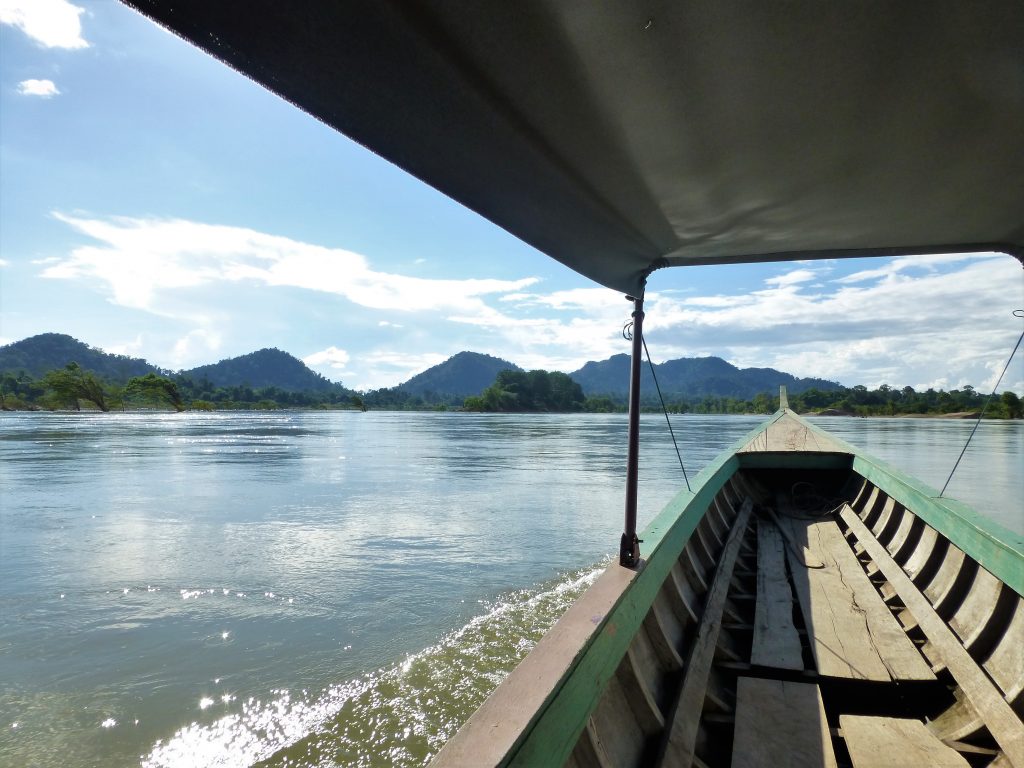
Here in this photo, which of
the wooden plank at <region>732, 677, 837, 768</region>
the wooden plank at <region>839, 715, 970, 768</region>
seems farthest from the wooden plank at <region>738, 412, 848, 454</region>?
the wooden plank at <region>839, 715, 970, 768</region>

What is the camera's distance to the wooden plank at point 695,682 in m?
1.77

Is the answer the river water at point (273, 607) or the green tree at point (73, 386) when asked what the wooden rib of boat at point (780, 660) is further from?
the green tree at point (73, 386)

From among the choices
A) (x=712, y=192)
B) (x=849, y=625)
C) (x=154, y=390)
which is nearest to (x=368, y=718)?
(x=849, y=625)

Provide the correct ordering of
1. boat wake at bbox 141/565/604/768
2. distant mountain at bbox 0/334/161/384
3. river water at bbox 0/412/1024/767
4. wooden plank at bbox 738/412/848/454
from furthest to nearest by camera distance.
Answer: distant mountain at bbox 0/334/161/384 < wooden plank at bbox 738/412/848/454 < river water at bbox 0/412/1024/767 < boat wake at bbox 141/565/604/768

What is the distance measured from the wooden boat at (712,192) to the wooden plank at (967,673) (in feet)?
0.03

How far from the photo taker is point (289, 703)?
4.10 m

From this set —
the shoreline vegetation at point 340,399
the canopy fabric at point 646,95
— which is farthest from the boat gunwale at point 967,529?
the shoreline vegetation at point 340,399

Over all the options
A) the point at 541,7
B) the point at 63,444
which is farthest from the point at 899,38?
the point at 63,444

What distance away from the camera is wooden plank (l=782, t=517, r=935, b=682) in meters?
2.46

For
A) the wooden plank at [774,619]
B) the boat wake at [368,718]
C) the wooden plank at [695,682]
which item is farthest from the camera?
the boat wake at [368,718]

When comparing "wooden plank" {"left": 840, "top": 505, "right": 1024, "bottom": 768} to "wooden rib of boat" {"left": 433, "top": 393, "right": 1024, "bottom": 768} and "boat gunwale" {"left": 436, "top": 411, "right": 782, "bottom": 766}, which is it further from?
"boat gunwale" {"left": 436, "top": 411, "right": 782, "bottom": 766}

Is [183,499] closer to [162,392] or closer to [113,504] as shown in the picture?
[113,504]

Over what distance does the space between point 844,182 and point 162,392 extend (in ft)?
348

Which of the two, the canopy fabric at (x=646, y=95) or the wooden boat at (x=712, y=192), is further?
the wooden boat at (x=712, y=192)
